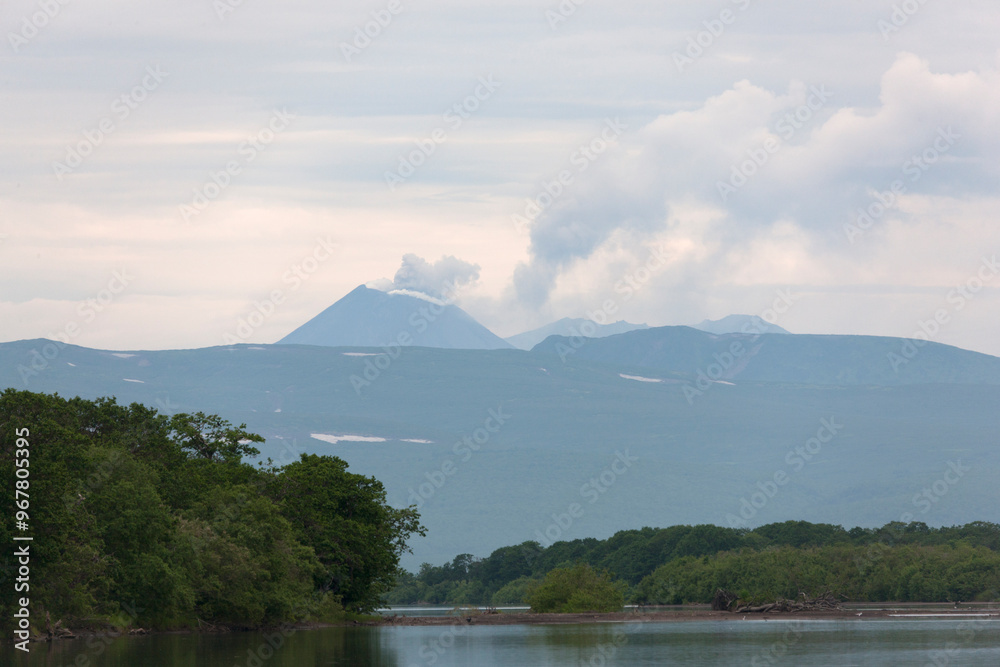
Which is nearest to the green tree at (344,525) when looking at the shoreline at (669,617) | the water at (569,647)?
the shoreline at (669,617)

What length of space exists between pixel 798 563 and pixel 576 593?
136ft

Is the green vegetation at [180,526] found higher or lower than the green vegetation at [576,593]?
higher

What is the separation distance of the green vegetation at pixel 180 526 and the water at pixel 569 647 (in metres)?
2.30

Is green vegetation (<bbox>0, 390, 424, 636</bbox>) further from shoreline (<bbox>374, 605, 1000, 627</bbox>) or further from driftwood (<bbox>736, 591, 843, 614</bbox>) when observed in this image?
driftwood (<bbox>736, 591, 843, 614</bbox>)

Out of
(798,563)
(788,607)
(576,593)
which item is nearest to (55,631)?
(576,593)

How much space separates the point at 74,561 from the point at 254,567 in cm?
1302

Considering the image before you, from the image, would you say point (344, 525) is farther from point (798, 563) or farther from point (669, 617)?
point (798, 563)

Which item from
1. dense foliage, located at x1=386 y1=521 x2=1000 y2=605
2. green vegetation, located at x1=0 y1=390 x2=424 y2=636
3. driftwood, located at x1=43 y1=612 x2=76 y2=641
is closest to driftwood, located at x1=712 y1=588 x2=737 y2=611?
dense foliage, located at x1=386 y1=521 x2=1000 y2=605

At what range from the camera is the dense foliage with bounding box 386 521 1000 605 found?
123 meters

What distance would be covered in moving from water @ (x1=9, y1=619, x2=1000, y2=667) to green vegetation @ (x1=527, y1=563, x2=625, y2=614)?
16434mm

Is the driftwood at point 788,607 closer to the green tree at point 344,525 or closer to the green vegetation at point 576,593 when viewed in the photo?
the green vegetation at point 576,593

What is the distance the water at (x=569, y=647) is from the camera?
47031 mm

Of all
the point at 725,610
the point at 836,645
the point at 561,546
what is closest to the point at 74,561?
the point at 836,645

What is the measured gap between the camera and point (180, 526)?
217ft
